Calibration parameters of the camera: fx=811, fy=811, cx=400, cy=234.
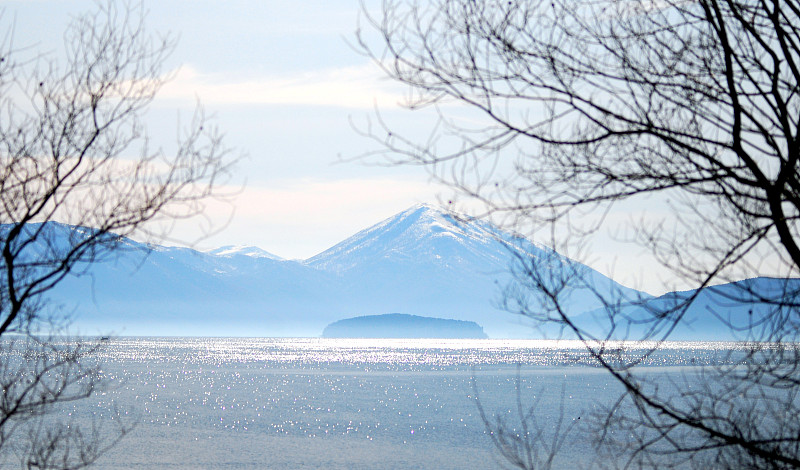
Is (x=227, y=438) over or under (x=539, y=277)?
under

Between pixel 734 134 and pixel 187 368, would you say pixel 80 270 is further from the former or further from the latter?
pixel 187 368

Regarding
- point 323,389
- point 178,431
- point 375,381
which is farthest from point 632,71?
point 375,381

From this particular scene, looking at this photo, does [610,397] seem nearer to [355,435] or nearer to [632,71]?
[355,435]

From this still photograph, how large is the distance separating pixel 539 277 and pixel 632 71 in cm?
133

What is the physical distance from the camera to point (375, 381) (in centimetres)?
11856

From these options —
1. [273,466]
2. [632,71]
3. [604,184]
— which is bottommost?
[273,466]

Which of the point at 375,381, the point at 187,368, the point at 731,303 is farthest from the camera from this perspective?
the point at 187,368

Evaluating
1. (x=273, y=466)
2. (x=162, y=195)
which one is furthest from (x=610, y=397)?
(x=162, y=195)

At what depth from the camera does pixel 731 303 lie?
4.35m

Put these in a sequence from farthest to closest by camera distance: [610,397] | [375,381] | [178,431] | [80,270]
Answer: [375,381] → [610,397] → [178,431] → [80,270]

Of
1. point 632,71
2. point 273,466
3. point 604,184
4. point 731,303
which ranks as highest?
point 632,71

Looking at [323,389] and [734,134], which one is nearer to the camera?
[734,134]

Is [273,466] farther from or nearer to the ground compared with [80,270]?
nearer to the ground

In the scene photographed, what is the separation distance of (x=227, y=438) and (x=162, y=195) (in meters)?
53.5
